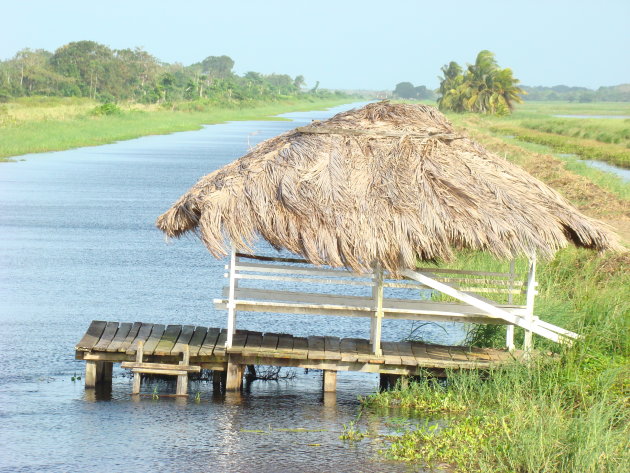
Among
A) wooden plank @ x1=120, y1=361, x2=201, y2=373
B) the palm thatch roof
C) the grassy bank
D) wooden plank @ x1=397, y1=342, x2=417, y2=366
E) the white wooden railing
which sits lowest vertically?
the grassy bank

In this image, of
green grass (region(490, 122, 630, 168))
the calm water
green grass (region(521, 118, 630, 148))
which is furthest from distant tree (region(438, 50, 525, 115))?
the calm water

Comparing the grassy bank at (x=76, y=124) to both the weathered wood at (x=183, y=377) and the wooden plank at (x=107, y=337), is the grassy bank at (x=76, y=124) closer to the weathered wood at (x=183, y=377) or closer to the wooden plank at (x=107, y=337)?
the wooden plank at (x=107, y=337)

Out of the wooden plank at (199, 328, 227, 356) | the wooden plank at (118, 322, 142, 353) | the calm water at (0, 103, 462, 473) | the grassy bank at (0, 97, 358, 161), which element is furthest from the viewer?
the grassy bank at (0, 97, 358, 161)

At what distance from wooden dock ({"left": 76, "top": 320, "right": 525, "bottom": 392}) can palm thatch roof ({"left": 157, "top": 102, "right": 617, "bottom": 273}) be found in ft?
3.36

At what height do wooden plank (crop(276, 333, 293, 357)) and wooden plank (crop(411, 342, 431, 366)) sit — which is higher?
wooden plank (crop(276, 333, 293, 357))

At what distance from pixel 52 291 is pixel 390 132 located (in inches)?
297

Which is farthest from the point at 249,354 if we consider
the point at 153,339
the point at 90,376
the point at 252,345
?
the point at 90,376

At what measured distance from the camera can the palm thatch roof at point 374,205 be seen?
1047 centimetres

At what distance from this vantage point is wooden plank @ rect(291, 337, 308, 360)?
10.7 meters

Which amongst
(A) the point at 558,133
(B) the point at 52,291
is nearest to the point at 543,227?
(B) the point at 52,291

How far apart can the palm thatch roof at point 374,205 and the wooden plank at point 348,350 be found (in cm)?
92

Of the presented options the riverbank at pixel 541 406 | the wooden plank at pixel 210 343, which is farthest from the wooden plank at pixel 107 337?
the riverbank at pixel 541 406

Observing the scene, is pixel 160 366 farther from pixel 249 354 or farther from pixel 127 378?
pixel 127 378

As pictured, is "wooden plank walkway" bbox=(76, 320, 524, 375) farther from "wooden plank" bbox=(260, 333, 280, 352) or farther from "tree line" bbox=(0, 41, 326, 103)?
"tree line" bbox=(0, 41, 326, 103)
